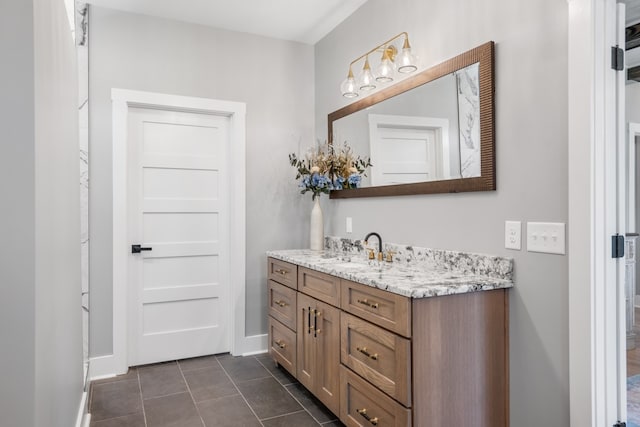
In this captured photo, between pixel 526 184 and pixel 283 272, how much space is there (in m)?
1.75

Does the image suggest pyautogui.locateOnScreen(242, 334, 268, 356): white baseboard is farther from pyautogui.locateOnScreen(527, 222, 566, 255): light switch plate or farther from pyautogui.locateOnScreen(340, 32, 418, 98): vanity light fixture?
pyautogui.locateOnScreen(527, 222, 566, 255): light switch plate

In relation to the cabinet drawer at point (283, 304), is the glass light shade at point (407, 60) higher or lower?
higher

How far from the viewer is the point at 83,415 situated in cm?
237

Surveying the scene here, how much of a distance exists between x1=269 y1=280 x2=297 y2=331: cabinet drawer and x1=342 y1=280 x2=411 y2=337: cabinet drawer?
29.5 inches

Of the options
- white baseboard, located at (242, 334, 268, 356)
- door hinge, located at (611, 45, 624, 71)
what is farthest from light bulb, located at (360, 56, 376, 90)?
white baseboard, located at (242, 334, 268, 356)

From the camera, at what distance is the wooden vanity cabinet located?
2.30 meters

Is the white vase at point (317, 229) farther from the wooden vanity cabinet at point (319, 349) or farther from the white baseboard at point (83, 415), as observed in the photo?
the white baseboard at point (83, 415)

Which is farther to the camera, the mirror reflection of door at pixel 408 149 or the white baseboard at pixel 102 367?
the white baseboard at pixel 102 367

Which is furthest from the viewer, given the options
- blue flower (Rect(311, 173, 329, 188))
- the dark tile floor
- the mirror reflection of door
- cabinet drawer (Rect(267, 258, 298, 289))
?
blue flower (Rect(311, 173, 329, 188))

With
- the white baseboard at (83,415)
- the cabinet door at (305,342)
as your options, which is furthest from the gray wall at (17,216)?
the cabinet door at (305,342)

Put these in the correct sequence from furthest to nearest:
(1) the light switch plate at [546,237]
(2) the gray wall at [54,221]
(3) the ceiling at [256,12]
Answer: (3) the ceiling at [256,12], (1) the light switch plate at [546,237], (2) the gray wall at [54,221]

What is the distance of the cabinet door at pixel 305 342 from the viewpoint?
8.48 feet

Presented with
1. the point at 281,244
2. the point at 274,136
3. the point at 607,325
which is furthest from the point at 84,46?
the point at 607,325

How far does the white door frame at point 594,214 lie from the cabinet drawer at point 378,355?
25.3 inches
